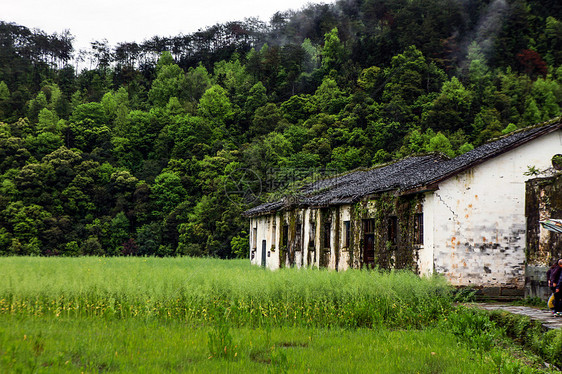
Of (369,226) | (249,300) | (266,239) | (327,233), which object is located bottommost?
(249,300)

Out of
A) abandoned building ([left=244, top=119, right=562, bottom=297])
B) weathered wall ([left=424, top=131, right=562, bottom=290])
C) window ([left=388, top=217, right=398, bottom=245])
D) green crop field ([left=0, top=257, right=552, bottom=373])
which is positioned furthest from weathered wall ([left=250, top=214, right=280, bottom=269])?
green crop field ([left=0, top=257, right=552, bottom=373])

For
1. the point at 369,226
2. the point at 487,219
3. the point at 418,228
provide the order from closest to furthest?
1. the point at 487,219
2. the point at 418,228
3. the point at 369,226

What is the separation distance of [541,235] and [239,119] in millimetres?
61186

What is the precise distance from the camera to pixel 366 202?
20.5m

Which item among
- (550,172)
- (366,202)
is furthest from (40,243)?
(550,172)

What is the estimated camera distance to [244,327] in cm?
1136

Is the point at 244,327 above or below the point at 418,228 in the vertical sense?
below

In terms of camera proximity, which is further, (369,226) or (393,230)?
(369,226)

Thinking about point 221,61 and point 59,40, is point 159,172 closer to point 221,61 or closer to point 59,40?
point 221,61

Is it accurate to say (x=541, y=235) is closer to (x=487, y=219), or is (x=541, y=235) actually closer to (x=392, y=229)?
(x=487, y=219)

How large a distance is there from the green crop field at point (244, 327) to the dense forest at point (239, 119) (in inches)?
1403

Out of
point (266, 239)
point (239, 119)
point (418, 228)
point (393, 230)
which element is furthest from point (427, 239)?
point (239, 119)

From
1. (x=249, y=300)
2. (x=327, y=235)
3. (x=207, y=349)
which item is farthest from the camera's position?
(x=327, y=235)

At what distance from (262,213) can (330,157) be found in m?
25.4
